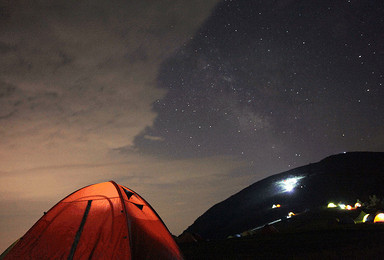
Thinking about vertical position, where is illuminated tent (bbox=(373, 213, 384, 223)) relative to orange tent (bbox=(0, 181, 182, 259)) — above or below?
below

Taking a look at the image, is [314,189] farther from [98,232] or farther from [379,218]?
[98,232]

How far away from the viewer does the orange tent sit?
5762mm

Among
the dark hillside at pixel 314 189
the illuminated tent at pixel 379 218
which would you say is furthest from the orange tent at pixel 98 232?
the dark hillside at pixel 314 189

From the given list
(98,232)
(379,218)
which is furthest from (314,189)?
(98,232)

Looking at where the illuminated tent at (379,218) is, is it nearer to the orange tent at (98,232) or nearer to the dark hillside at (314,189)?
the orange tent at (98,232)

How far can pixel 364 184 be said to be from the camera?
234 ft

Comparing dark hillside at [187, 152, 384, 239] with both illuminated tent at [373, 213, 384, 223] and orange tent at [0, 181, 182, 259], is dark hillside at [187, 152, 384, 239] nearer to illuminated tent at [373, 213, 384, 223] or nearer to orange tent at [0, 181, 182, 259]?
illuminated tent at [373, 213, 384, 223]

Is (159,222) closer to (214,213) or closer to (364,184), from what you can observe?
(364,184)

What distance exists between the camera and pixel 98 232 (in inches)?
235

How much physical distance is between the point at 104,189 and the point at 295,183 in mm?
90954

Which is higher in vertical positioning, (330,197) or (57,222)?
(57,222)

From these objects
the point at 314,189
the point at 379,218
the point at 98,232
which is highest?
the point at 98,232

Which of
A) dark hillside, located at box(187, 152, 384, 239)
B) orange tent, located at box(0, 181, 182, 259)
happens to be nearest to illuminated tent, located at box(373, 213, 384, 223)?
orange tent, located at box(0, 181, 182, 259)

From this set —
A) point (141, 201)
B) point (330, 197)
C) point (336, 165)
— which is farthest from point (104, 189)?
point (336, 165)
